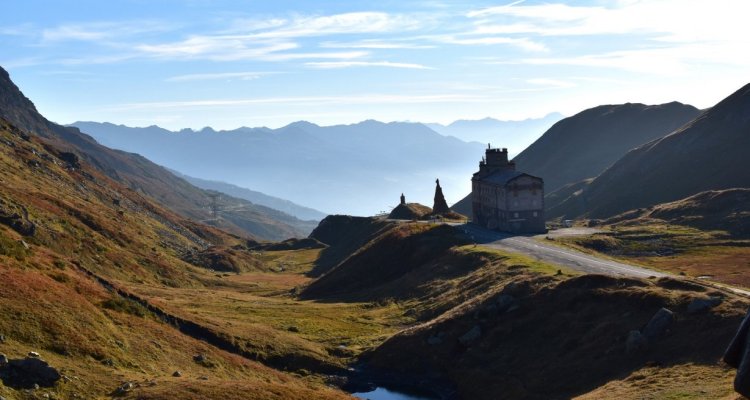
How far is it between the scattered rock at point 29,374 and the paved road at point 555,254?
1960 inches

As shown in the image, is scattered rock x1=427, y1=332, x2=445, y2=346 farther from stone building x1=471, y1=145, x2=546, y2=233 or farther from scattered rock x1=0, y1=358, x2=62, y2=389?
stone building x1=471, y1=145, x2=546, y2=233

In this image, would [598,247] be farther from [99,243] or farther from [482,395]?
[99,243]

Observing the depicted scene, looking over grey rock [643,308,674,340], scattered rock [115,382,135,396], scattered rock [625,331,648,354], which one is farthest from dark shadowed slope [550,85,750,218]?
scattered rock [115,382,135,396]

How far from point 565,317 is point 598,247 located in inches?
1691

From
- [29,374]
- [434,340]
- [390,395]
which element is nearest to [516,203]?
[434,340]

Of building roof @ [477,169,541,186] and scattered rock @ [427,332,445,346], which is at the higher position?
building roof @ [477,169,541,186]

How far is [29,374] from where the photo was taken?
124 feet

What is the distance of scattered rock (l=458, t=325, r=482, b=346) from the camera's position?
62156 mm

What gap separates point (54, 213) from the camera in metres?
103

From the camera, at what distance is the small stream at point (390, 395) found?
57.9m

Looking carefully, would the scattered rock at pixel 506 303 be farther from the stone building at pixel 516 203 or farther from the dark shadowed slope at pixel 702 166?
the dark shadowed slope at pixel 702 166

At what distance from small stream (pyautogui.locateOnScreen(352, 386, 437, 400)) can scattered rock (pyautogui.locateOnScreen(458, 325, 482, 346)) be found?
6510mm

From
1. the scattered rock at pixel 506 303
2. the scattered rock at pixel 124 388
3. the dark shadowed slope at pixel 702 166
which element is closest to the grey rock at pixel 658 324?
the scattered rock at pixel 506 303

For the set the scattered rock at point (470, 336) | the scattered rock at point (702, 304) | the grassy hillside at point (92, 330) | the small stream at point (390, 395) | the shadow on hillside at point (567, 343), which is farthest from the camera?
the scattered rock at point (470, 336)
